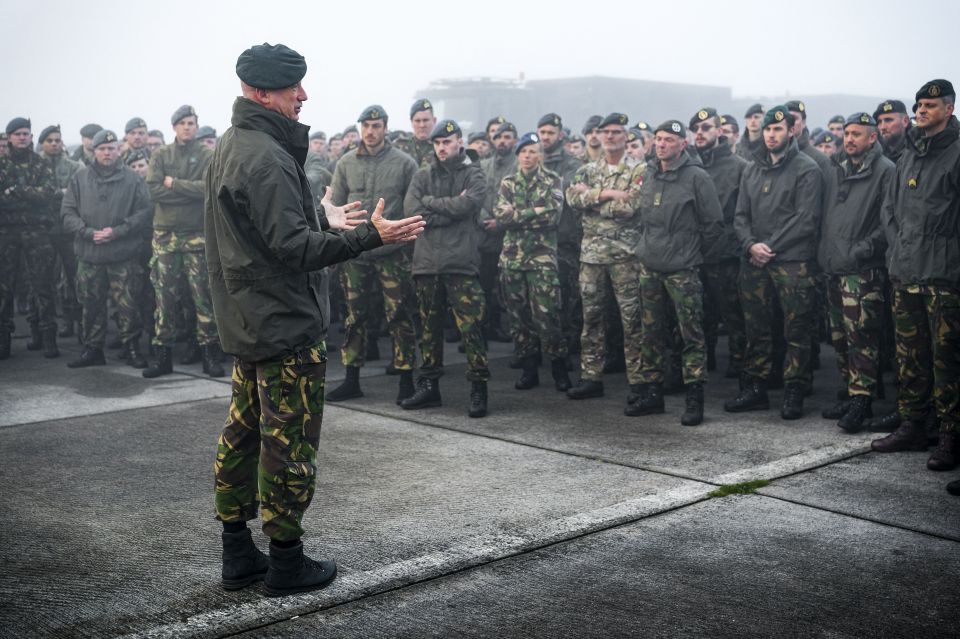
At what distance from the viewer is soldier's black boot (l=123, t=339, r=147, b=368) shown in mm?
9016

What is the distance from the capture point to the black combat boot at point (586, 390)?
7.27 metres

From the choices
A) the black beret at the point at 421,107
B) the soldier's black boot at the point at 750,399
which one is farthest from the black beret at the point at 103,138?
the soldier's black boot at the point at 750,399

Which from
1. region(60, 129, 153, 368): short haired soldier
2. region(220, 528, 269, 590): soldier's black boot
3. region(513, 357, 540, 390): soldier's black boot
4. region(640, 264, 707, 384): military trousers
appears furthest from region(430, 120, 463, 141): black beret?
region(220, 528, 269, 590): soldier's black boot

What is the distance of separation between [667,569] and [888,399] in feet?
13.1

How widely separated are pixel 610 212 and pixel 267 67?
401 centimetres

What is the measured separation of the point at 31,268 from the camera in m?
9.84

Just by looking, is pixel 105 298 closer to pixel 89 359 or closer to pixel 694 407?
pixel 89 359

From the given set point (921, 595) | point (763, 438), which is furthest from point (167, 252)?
point (921, 595)

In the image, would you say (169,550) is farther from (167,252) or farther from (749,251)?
(167,252)

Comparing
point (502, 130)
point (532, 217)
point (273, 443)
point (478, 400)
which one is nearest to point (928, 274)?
point (478, 400)

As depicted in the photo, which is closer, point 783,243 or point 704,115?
point 783,243

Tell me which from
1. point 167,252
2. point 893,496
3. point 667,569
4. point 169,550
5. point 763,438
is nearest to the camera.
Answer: point 667,569

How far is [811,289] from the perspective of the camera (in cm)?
665

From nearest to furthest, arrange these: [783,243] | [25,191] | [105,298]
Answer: [783,243]
[105,298]
[25,191]
